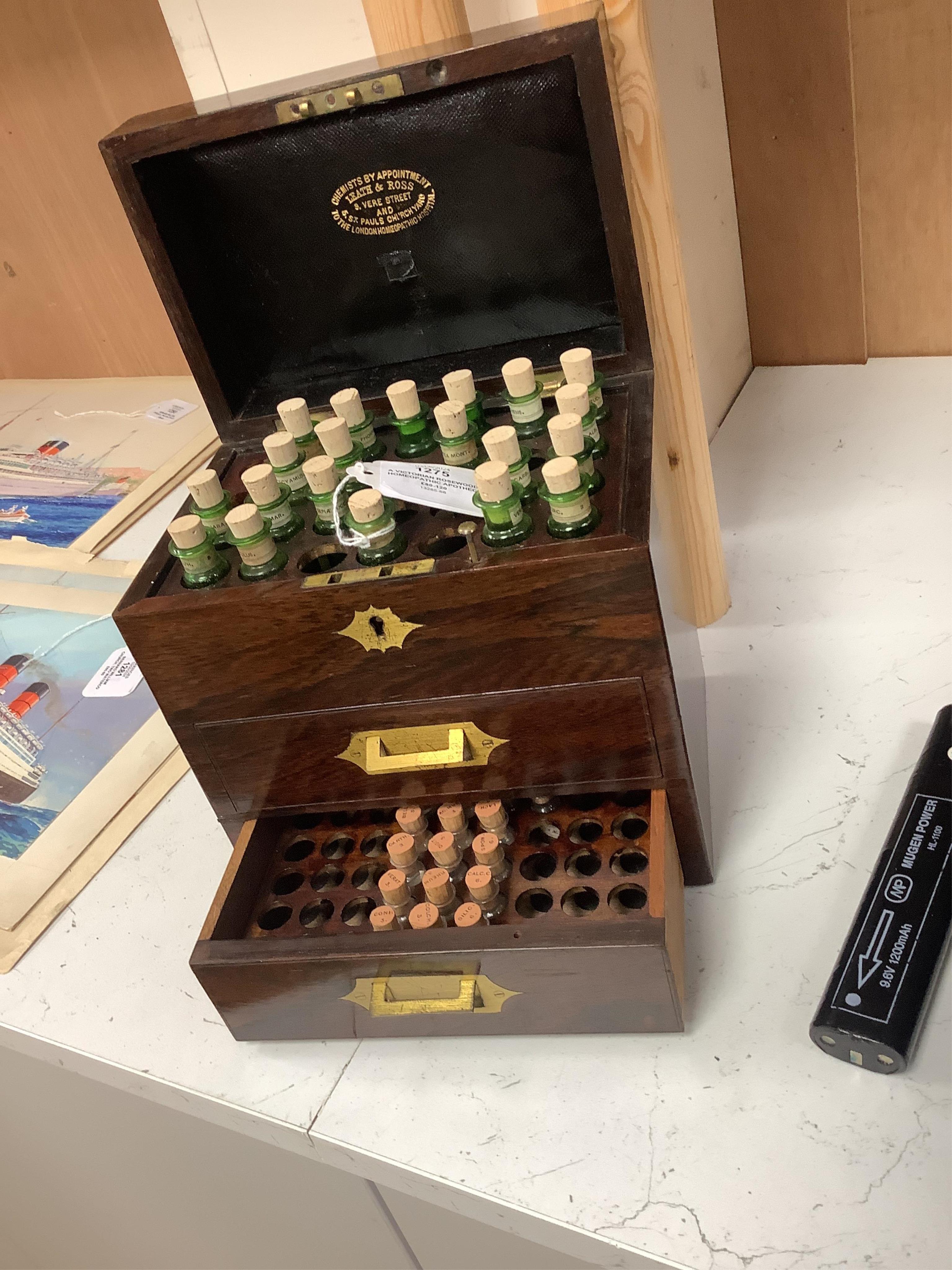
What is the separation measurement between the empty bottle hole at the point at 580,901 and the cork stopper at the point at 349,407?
0.44 meters

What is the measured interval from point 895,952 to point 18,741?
1.02 m

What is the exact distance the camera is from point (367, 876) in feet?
3.07

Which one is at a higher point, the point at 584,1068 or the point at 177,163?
the point at 177,163

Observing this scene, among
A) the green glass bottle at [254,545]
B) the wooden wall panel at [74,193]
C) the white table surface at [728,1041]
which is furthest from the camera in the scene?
the wooden wall panel at [74,193]

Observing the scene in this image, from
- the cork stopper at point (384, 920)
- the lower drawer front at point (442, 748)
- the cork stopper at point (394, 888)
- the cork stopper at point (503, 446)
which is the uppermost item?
the cork stopper at point (503, 446)

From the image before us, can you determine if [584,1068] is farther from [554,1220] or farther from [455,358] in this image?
[455,358]

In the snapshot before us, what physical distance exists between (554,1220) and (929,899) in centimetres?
36

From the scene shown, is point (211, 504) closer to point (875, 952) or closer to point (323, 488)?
point (323, 488)

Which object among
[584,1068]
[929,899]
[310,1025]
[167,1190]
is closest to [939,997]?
[929,899]

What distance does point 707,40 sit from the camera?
4.34ft

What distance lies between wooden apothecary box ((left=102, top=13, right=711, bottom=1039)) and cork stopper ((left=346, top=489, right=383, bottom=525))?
4cm

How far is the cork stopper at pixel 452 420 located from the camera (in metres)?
0.87

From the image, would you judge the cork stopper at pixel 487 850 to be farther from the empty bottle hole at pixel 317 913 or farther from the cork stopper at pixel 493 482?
the cork stopper at pixel 493 482

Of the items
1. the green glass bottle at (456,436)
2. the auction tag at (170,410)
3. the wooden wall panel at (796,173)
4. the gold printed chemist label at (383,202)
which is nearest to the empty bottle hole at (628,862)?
the green glass bottle at (456,436)
